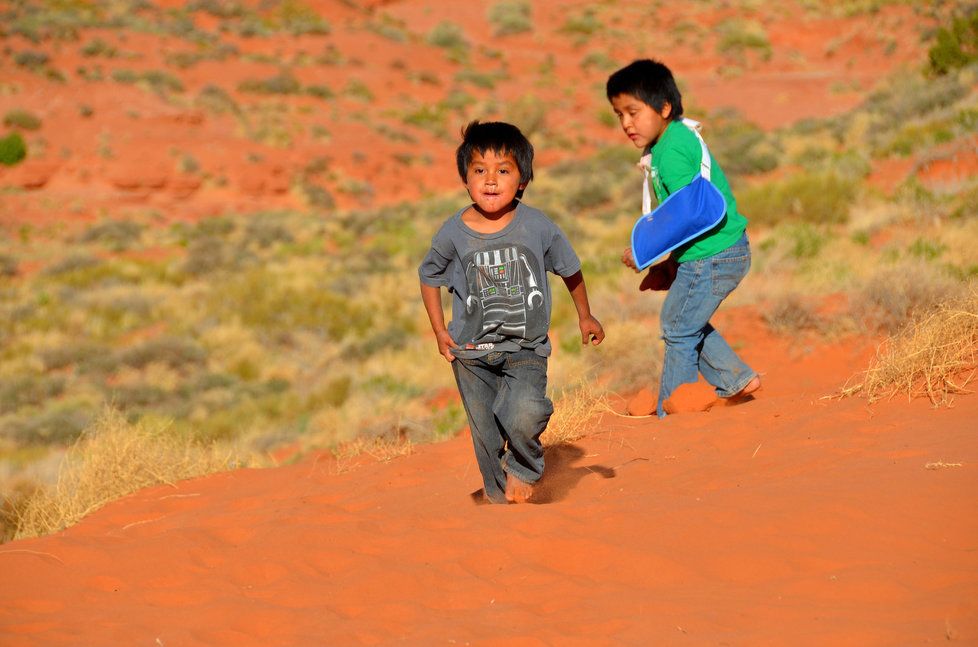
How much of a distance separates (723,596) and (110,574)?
2332 millimetres

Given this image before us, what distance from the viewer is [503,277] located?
3777 mm

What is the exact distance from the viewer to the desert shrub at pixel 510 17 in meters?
48.7

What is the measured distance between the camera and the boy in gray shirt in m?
3.78

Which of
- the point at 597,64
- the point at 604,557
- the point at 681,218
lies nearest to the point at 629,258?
the point at 681,218

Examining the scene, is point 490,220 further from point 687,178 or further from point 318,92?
point 318,92

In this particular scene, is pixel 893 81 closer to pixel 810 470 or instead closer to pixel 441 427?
pixel 441 427

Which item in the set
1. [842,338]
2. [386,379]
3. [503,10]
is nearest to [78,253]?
[386,379]

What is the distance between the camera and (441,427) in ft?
23.6

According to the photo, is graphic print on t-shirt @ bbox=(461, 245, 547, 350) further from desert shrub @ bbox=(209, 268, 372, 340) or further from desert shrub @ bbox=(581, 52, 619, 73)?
desert shrub @ bbox=(581, 52, 619, 73)

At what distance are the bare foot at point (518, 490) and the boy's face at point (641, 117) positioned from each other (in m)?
1.78

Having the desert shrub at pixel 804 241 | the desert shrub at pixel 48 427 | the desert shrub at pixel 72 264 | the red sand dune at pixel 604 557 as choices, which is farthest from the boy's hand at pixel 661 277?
the desert shrub at pixel 72 264

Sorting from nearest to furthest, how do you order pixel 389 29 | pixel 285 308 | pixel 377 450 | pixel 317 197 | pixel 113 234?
pixel 377 450 < pixel 285 308 < pixel 113 234 < pixel 317 197 < pixel 389 29

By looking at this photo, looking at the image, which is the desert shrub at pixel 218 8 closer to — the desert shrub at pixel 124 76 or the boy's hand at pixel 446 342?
the desert shrub at pixel 124 76

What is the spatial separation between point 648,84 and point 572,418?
1979mm
